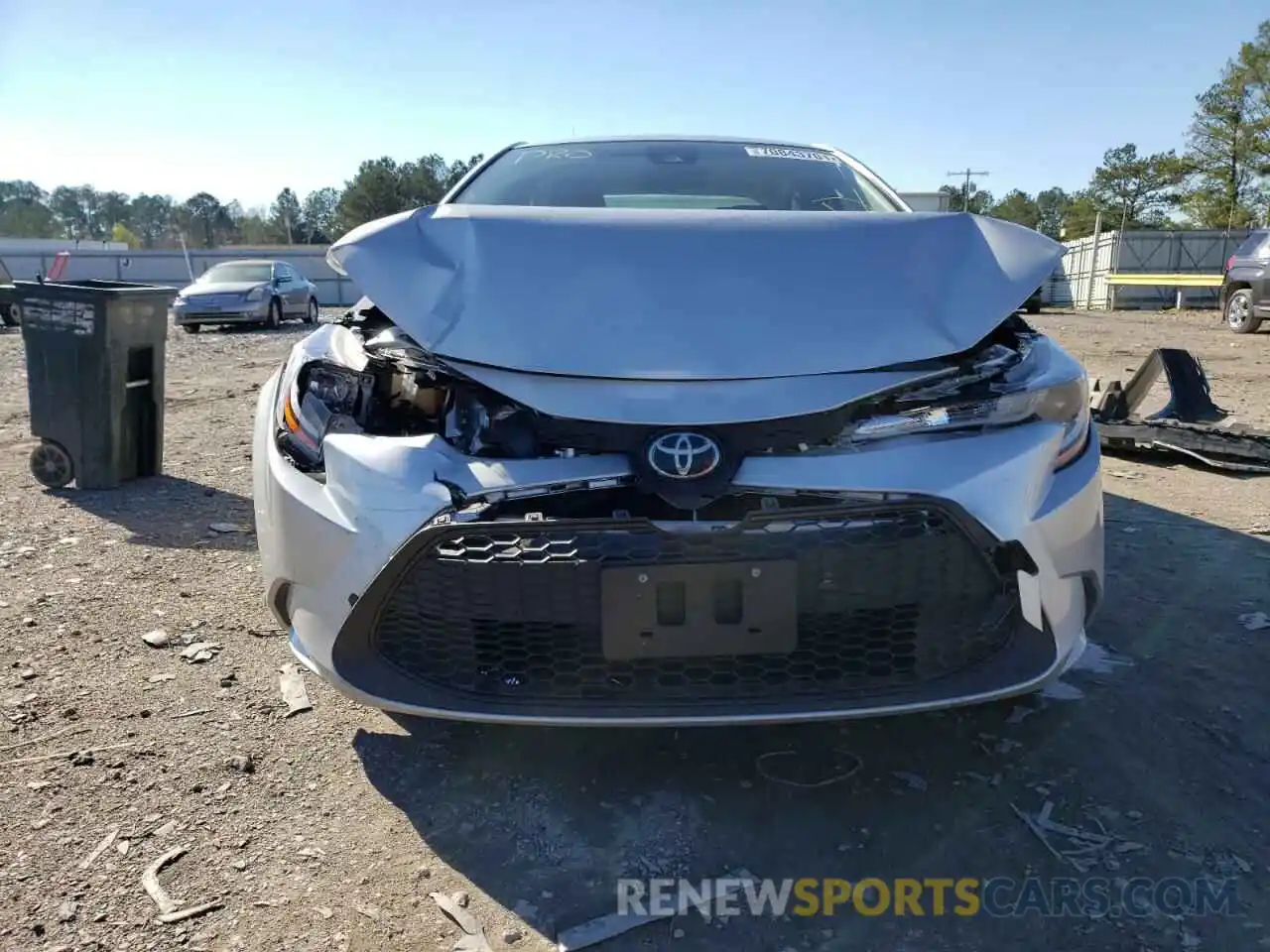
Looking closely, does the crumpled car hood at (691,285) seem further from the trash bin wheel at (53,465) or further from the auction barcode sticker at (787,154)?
the trash bin wheel at (53,465)

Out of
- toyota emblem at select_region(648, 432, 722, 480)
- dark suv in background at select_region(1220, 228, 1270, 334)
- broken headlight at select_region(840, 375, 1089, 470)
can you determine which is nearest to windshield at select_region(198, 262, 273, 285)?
dark suv in background at select_region(1220, 228, 1270, 334)

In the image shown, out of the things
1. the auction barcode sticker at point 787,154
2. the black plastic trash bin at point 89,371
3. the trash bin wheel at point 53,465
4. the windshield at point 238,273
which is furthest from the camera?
the windshield at point 238,273

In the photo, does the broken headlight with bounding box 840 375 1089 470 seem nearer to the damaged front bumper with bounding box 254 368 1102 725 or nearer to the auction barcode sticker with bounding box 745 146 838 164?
the damaged front bumper with bounding box 254 368 1102 725

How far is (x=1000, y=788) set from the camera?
7.13 ft

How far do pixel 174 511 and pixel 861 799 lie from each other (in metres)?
3.75

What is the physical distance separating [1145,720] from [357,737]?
2.05 m

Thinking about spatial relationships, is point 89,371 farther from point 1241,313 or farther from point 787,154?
point 1241,313

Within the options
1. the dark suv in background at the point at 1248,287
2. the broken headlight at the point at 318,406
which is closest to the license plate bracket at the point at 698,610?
the broken headlight at the point at 318,406

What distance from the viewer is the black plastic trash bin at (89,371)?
15.7 ft

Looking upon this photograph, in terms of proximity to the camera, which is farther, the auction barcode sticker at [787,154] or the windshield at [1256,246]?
the windshield at [1256,246]

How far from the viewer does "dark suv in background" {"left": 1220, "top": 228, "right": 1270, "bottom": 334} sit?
49.7 feet

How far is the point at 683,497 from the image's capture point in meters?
1.85

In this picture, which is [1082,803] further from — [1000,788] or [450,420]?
[450,420]

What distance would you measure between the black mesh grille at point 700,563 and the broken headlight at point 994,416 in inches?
7.9
